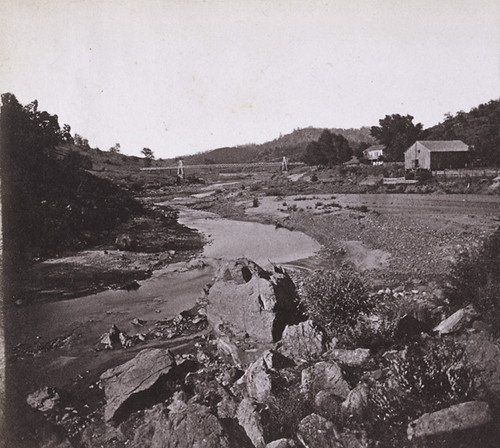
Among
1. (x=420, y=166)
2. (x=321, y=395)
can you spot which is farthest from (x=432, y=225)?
(x=420, y=166)

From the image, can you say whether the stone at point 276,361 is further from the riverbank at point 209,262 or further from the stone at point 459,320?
the riverbank at point 209,262

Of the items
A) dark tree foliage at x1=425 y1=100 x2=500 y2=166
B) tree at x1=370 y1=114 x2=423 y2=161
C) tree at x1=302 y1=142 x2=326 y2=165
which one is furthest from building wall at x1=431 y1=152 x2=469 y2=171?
tree at x1=302 y1=142 x2=326 y2=165

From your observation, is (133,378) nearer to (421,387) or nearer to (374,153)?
(421,387)

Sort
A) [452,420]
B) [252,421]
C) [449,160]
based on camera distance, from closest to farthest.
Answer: [452,420] → [252,421] → [449,160]

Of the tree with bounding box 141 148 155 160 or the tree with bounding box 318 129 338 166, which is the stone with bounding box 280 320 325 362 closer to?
the tree with bounding box 318 129 338 166

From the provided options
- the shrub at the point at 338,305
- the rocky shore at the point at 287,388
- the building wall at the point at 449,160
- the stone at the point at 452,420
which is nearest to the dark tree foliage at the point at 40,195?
the rocky shore at the point at 287,388

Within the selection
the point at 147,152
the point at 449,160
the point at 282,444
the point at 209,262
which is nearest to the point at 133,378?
the point at 282,444
